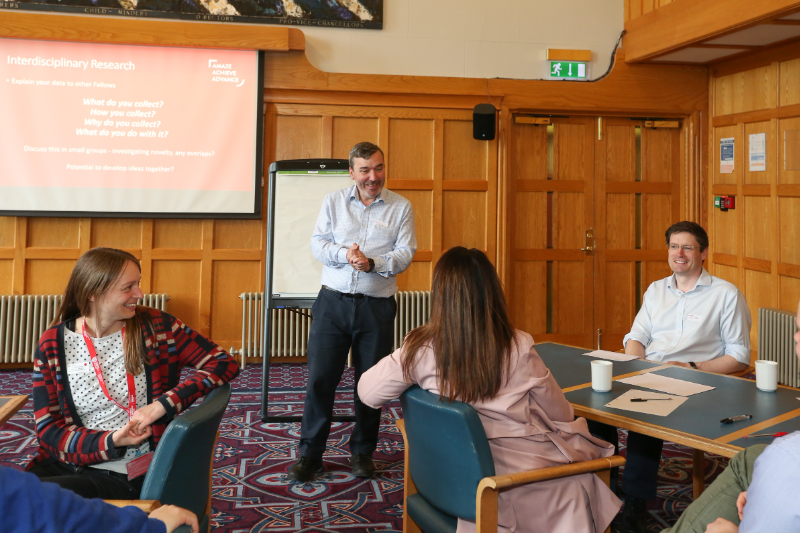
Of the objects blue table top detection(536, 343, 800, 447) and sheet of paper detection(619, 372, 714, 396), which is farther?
sheet of paper detection(619, 372, 714, 396)

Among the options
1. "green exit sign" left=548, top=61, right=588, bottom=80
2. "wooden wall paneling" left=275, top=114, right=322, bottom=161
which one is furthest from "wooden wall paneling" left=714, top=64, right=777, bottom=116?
"wooden wall paneling" left=275, top=114, right=322, bottom=161

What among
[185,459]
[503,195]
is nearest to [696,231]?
[185,459]

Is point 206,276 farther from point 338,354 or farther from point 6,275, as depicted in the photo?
point 338,354

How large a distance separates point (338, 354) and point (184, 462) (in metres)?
1.85

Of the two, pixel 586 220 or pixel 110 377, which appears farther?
pixel 586 220

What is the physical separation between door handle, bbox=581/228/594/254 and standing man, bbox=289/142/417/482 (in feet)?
11.9

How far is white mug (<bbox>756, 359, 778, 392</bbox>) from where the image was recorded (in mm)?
2428

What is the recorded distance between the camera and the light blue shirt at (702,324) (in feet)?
10.4

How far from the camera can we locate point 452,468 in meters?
1.90

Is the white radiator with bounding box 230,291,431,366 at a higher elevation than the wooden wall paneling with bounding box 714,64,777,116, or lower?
lower

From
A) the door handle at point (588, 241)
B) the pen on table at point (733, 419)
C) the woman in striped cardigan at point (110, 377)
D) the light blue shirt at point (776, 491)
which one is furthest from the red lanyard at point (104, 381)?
the door handle at point (588, 241)

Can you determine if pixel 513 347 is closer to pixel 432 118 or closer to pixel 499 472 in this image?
pixel 499 472

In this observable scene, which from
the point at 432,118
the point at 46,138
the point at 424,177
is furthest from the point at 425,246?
the point at 46,138

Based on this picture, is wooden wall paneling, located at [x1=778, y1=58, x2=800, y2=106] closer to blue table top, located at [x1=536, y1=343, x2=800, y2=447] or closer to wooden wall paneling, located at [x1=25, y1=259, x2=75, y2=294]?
blue table top, located at [x1=536, y1=343, x2=800, y2=447]
